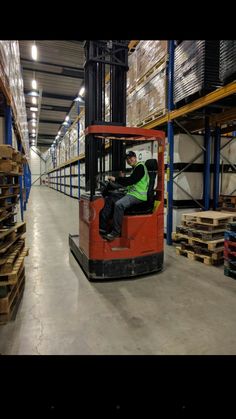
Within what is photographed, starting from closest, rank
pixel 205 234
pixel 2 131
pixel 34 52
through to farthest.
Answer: pixel 2 131 < pixel 205 234 < pixel 34 52

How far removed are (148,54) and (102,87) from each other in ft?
8.03

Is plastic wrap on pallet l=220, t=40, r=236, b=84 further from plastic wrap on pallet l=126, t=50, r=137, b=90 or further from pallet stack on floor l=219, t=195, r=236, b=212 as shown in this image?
plastic wrap on pallet l=126, t=50, r=137, b=90

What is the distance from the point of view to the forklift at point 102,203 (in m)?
4.00

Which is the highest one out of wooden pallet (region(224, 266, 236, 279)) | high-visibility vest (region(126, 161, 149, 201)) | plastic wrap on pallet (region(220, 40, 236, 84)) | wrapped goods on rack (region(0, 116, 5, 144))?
plastic wrap on pallet (region(220, 40, 236, 84))

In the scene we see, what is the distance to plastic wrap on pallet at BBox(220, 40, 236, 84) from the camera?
3.94m

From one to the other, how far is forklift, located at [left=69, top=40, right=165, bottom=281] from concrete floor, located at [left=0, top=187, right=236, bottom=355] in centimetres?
26

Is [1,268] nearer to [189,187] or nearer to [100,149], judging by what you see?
[100,149]

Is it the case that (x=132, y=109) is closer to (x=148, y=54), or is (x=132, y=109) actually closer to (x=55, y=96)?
(x=148, y=54)

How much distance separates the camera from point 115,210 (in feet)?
13.3

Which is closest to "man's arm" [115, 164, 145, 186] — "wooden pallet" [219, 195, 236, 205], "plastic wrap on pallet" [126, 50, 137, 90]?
"wooden pallet" [219, 195, 236, 205]

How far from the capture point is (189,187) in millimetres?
6328

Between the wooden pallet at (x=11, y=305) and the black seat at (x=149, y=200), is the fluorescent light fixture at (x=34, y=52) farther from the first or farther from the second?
the wooden pallet at (x=11, y=305)

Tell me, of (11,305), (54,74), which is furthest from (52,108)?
(11,305)

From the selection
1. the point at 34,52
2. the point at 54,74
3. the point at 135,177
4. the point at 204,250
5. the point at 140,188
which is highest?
the point at 54,74
